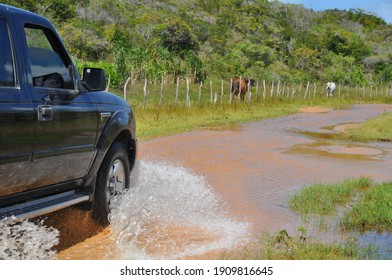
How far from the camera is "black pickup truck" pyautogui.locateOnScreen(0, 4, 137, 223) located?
466cm

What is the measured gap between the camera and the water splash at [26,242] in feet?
16.0

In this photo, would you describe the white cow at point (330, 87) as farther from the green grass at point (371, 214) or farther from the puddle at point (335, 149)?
the green grass at point (371, 214)

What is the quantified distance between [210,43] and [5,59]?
61.9m

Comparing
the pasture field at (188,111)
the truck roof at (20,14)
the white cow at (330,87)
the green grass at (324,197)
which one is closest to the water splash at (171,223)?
the green grass at (324,197)

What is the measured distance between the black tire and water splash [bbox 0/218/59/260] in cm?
71

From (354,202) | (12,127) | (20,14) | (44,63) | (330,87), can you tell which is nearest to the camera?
(12,127)

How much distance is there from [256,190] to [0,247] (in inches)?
190

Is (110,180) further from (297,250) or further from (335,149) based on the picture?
(335,149)

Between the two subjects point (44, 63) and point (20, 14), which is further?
point (44, 63)

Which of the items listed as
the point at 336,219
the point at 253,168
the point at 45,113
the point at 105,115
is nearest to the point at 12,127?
the point at 45,113

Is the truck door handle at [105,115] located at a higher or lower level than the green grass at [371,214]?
higher

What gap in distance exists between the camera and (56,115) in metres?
5.20

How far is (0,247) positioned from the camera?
15.9 ft

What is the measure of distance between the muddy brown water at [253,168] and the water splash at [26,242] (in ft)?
0.68
